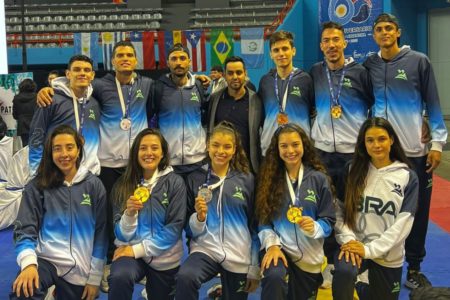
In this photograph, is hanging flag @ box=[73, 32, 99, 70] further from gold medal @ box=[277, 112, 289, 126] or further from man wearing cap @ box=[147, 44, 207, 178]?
gold medal @ box=[277, 112, 289, 126]

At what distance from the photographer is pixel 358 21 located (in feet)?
48.2

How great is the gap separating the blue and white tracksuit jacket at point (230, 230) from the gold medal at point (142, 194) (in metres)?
0.32

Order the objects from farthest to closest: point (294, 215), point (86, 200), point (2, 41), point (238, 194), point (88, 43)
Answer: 1. point (88, 43)
2. point (2, 41)
3. point (238, 194)
4. point (86, 200)
5. point (294, 215)

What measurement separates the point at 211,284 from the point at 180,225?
113cm

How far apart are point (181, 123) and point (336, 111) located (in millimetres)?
1163

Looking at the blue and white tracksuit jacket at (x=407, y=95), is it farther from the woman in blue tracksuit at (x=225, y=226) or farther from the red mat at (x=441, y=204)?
the red mat at (x=441, y=204)

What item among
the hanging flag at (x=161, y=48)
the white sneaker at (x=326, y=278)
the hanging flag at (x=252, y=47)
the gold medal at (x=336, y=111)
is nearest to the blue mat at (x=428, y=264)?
the white sneaker at (x=326, y=278)

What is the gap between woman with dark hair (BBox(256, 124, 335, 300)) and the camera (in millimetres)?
3035

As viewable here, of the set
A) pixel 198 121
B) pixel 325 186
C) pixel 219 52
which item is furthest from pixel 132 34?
pixel 325 186

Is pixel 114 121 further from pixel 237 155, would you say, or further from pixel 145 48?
pixel 145 48

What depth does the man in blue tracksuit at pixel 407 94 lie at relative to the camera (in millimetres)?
3641

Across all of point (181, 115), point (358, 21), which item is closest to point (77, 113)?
point (181, 115)

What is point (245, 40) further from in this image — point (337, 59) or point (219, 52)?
point (337, 59)

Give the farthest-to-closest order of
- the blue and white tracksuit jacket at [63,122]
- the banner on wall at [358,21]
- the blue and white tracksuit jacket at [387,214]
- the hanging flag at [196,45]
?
the hanging flag at [196,45], the banner on wall at [358,21], the blue and white tracksuit jacket at [63,122], the blue and white tracksuit jacket at [387,214]
